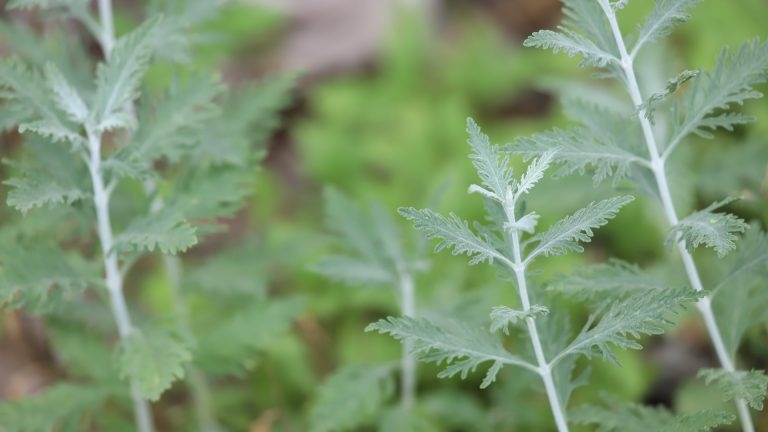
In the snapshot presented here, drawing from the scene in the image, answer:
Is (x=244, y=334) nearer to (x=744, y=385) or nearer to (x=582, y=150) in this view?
(x=582, y=150)

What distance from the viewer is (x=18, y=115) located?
1.95m

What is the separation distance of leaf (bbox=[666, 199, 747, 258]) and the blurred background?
0.37m

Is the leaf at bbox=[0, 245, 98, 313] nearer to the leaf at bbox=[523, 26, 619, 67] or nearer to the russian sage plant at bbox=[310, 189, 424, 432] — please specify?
the russian sage plant at bbox=[310, 189, 424, 432]

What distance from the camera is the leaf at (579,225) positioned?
147 centimetres

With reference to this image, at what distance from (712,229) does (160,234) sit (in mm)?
1233

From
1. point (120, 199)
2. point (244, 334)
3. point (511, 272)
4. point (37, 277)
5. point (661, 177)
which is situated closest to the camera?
point (511, 272)

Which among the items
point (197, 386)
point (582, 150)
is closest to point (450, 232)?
point (582, 150)

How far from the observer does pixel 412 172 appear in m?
3.13

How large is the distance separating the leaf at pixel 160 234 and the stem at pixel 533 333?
70 centimetres

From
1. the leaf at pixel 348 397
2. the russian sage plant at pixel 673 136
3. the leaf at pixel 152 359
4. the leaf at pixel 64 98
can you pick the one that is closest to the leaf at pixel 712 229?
the russian sage plant at pixel 673 136

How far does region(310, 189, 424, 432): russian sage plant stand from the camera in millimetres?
2049

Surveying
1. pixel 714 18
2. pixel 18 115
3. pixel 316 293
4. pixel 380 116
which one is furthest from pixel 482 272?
pixel 18 115

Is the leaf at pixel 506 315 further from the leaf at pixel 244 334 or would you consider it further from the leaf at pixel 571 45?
the leaf at pixel 244 334

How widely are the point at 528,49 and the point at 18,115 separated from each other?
103 inches
